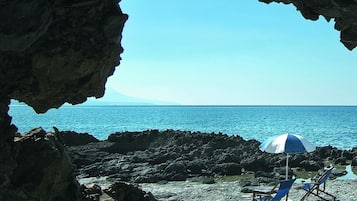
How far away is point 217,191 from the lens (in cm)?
2078

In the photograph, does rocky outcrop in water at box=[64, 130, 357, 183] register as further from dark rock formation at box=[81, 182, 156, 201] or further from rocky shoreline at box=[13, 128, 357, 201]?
dark rock formation at box=[81, 182, 156, 201]

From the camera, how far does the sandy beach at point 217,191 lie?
18972 mm

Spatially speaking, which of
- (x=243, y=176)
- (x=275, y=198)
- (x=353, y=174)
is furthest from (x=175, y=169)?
(x=275, y=198)

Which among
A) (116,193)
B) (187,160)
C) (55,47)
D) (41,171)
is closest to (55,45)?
(55,47)

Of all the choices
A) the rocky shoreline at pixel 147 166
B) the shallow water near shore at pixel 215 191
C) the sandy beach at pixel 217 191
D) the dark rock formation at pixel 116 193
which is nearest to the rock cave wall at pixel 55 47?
the rocky shoreline at pixel 147 166

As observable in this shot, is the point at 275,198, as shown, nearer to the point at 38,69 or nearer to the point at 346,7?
the point at 346,7

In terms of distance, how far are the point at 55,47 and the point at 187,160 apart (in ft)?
74.6

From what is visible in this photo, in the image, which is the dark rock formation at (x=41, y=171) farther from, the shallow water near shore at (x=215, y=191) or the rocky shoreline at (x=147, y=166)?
the shallow water near shore at (x=215, y=191)

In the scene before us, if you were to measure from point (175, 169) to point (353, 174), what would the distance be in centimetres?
1007

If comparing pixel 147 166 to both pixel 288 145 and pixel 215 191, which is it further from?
pixel 288 145

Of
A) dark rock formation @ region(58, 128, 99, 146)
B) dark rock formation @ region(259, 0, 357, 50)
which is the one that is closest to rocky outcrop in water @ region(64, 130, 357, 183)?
dark rock formation @ region(58, 128, 99, 146)

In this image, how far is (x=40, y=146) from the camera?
9.41 meters

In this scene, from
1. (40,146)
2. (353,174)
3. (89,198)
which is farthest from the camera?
(353,174)

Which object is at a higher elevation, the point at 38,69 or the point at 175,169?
the point at 38,69
